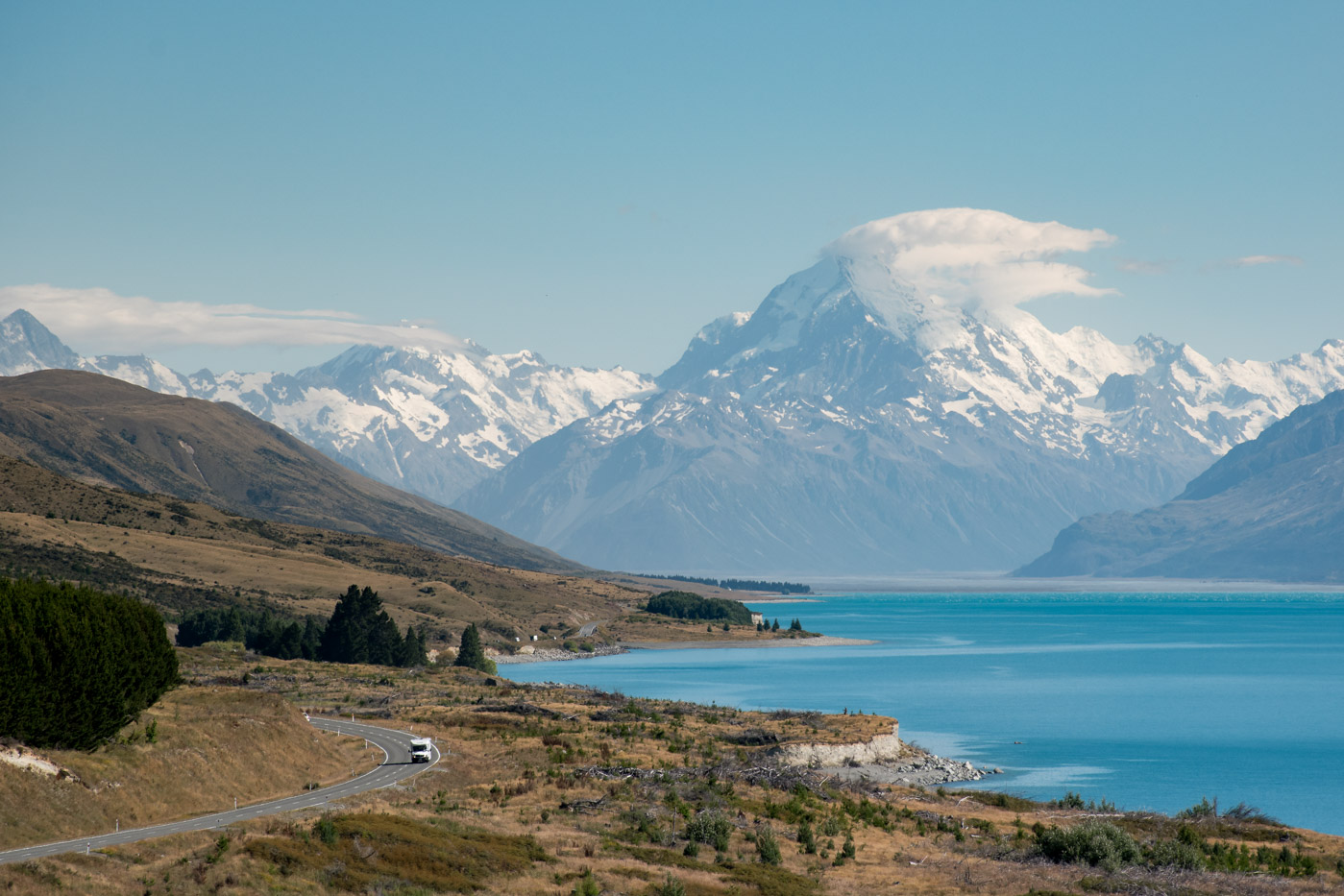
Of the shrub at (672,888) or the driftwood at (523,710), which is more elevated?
the driftwood at (523,710)

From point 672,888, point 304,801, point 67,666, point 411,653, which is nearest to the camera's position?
point 672,888

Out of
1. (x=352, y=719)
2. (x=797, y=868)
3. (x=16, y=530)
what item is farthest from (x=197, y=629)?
(x=797, y=868)

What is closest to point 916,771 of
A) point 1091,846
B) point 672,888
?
point 1091,846

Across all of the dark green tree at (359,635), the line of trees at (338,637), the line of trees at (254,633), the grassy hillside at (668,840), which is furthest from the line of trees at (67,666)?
the line of trees at (254,633)

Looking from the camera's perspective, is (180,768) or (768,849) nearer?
(768,849)

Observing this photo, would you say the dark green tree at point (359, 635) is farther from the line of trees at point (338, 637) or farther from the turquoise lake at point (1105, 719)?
the turquoise lake at point (1105, 719)

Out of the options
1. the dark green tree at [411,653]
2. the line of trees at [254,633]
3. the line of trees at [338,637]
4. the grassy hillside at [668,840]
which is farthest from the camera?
the dark green tree at [411,653]

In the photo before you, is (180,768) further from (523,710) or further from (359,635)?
(359,635)

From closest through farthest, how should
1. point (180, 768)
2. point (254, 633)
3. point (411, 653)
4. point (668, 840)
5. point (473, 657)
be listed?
point (668, 840) → point (180, 768) → point (411, 653) → point (254, 633) → point (473, 657)
